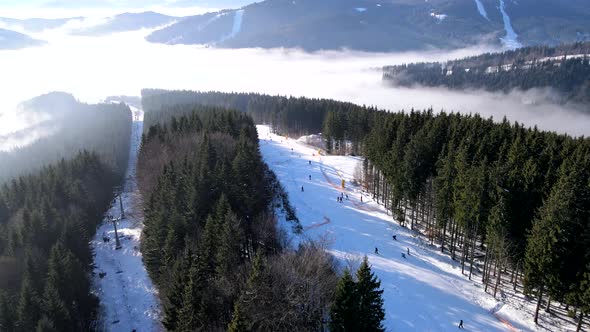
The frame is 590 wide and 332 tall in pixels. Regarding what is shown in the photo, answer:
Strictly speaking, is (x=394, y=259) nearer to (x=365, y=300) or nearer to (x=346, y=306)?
(x=365, y=300)

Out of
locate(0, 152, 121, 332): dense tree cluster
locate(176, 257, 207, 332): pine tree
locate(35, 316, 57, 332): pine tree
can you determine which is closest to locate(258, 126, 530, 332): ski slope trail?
locate(176, 257, 207, 332): pine tree

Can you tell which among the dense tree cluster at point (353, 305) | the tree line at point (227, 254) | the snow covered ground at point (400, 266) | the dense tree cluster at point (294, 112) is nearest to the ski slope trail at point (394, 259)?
the snow covered ground at point (400, 266)

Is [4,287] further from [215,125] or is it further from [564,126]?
[564,126]

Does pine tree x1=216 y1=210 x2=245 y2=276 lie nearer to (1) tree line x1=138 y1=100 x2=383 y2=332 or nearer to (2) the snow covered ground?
(1) tree line x1=138 y1=100 x2=383 y2=332

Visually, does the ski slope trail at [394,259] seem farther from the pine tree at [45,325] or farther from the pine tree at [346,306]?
the pine tree at [45,325]

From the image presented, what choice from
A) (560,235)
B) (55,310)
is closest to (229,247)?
(55,310)

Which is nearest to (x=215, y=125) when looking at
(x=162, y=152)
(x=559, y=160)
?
(x=162, y=152)
